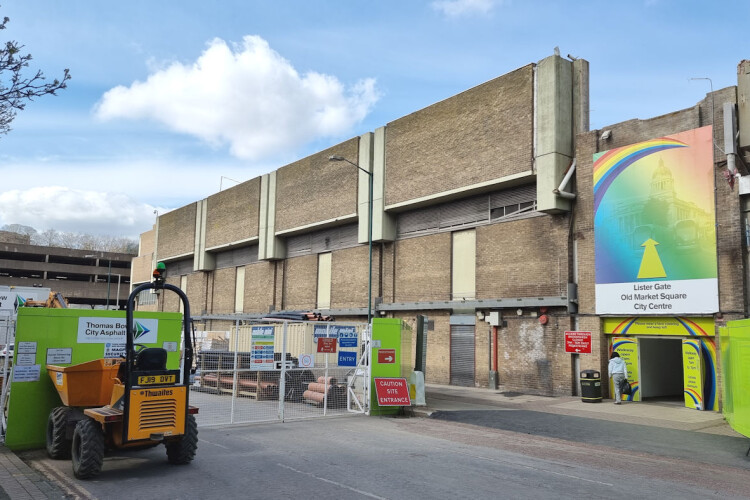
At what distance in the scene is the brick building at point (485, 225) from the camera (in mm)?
21719

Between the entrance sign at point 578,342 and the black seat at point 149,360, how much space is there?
1629 cm

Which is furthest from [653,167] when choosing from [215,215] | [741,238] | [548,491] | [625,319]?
[215,215]

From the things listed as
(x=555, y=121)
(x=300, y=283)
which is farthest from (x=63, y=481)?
(x=300, y=283)

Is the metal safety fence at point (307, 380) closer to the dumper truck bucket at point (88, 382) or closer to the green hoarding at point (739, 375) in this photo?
the dumper truck bucket at point (88, 382)

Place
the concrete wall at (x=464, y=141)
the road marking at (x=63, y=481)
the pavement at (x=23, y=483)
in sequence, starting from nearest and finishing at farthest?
the pavement at (x=23, y=483) < the road marking at (x=63, y=481) < the concrete wall at (x=464, y=141)

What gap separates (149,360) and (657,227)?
16899 millimetres

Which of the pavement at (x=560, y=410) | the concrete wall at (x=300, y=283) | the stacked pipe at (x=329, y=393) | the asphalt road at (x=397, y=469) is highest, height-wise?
the concrete wall at (x=300, y=283)

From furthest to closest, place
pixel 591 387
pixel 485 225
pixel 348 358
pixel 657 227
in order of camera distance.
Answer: pixel 485 225
pixel 591 387
pixel 657 227
pixel 348 358

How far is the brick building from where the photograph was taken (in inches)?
855

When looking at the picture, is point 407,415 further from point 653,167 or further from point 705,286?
point 653,167

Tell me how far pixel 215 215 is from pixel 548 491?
137 feet

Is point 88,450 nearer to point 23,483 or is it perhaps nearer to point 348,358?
point 23,483

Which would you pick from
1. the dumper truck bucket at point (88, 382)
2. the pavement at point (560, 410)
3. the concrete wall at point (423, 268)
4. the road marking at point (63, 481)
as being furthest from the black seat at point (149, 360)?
the concrete wall at point (423, 268)

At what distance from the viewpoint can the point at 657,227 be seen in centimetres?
1975
